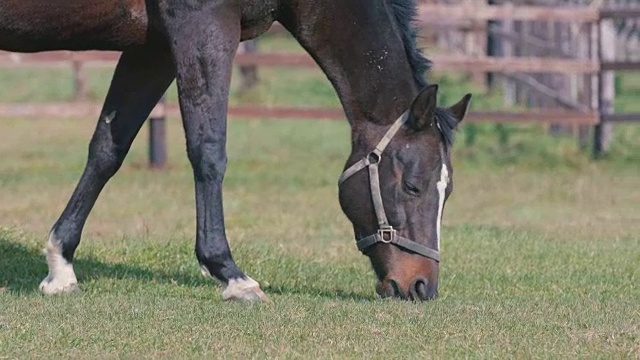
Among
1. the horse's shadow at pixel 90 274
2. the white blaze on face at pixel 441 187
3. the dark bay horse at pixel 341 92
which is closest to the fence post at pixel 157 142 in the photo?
the horse's shadow at pixel 90 274

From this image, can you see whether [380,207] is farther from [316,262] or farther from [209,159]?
[316,262]

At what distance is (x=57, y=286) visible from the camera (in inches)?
269

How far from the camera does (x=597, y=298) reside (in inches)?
271

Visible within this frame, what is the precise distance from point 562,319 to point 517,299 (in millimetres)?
851

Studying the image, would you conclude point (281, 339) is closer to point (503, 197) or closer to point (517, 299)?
point (517, 299)

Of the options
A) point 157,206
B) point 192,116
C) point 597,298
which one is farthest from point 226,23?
point 157,206

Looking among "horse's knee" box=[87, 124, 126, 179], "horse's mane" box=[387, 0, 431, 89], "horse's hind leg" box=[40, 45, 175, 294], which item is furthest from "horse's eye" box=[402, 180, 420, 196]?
"horse's knee" box=[87, 124, 126, 179]

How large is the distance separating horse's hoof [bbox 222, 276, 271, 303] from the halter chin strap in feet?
1.90

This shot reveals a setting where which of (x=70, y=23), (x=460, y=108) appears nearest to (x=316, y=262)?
(x=460, y=108)

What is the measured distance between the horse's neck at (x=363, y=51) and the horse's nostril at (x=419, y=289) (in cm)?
82

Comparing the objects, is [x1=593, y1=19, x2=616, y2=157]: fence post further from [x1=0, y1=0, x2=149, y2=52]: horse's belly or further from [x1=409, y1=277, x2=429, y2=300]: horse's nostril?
[x1=0, y1=0, x2=149, y2=52]: horse's belly

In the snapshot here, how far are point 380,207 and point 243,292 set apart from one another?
80 centimetres

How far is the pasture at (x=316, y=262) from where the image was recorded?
5.38m

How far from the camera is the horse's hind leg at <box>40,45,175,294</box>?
696cm
